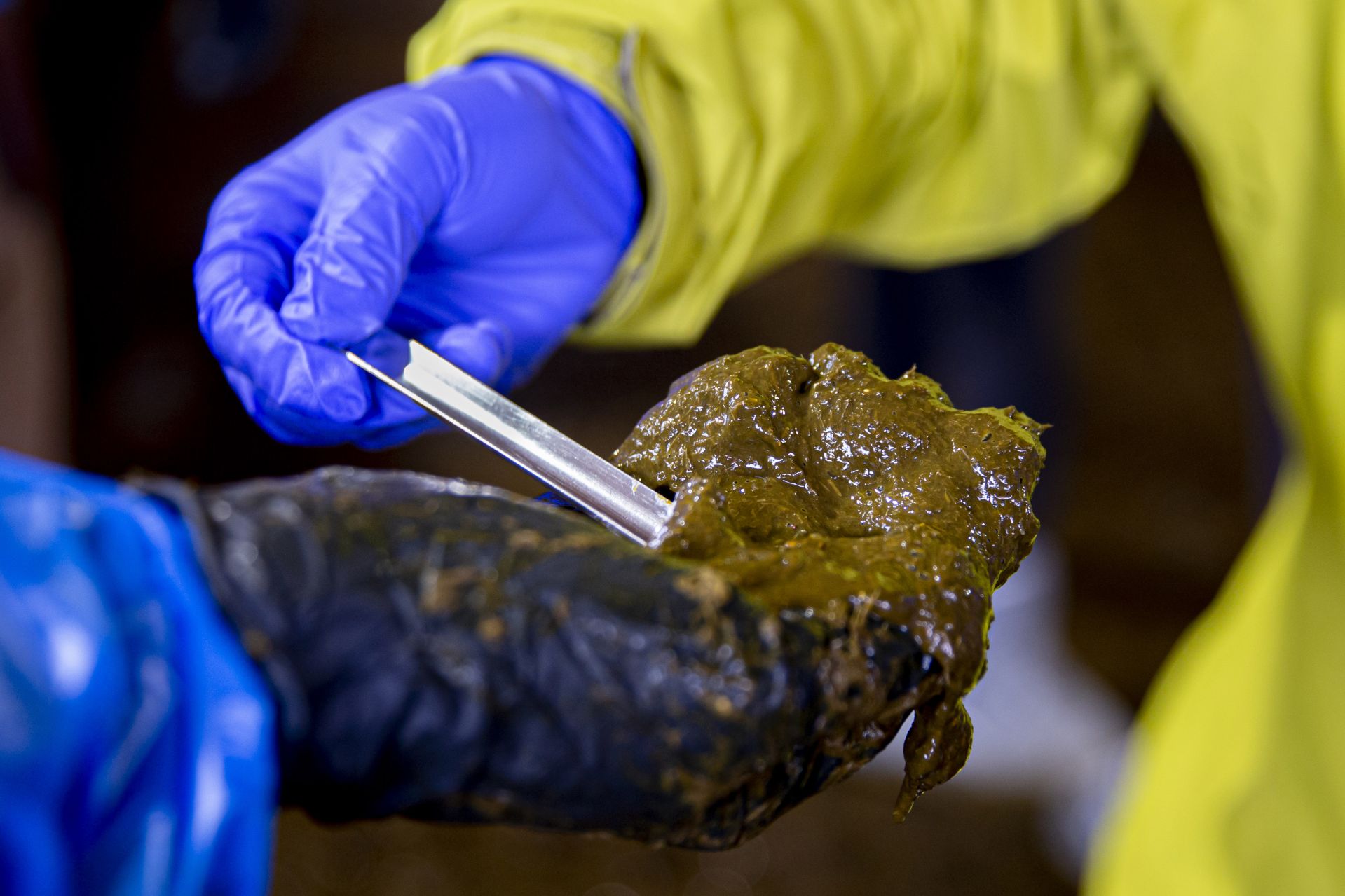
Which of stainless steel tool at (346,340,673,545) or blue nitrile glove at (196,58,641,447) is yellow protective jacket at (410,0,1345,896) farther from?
stainless steel tool at (346,340,673,545)

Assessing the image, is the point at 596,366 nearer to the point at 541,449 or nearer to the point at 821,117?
the point at 821,117

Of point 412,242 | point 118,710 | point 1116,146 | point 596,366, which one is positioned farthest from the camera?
point 596,366

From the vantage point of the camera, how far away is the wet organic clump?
694 mm

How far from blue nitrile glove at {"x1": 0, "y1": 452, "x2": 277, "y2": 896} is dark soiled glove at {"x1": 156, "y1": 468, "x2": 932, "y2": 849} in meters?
0.02

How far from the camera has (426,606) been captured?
0.58 m

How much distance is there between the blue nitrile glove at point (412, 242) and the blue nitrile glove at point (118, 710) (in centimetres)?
40

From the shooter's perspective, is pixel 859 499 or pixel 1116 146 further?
pixel 1116 146

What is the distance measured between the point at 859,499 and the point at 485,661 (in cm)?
37

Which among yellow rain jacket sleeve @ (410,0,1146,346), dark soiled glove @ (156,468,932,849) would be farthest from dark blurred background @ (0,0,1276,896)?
dark soiled glove @ (156,468,932,849)

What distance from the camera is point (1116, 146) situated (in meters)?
1.42

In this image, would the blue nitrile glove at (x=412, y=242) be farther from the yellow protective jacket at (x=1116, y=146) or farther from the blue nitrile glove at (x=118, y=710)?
the blue nitrile glove at (x=118, y=710)

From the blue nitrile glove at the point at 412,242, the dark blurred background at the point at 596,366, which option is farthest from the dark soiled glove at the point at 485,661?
the dark blurred background at the point at 596,366

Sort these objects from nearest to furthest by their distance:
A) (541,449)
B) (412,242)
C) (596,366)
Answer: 1. (541,449)
2. (412,242)
3. (596,366)

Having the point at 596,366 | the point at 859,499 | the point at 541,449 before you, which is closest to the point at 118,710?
the point at 541,449
